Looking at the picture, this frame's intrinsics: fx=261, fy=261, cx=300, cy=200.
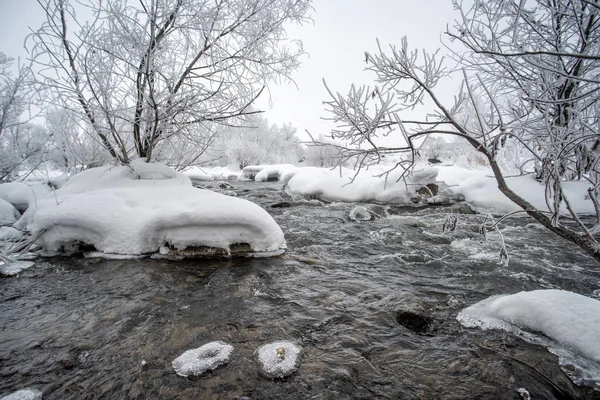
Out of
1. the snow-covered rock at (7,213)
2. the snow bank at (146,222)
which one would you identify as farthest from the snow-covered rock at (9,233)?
the snow-covered rock at (7,213)

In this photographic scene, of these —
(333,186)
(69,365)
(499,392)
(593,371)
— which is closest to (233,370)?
(69,365)

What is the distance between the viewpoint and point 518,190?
645 cm

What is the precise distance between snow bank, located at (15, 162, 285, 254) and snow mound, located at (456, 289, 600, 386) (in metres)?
2.43

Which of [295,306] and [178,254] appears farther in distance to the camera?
[178,254]

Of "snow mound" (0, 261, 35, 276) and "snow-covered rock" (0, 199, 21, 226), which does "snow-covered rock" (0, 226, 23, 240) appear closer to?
"snow mound" (0, 261, 35, 276)

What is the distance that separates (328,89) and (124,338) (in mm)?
2390

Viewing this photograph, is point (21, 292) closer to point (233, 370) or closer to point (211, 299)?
point (211, 299)

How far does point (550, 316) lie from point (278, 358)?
80.2 inches

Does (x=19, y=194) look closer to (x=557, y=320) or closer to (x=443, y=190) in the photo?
(x=557, y=320)

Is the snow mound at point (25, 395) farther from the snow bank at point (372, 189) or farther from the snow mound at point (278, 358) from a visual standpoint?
the snow bank at point (372, 189)

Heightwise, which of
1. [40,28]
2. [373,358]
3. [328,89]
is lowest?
[373,358]

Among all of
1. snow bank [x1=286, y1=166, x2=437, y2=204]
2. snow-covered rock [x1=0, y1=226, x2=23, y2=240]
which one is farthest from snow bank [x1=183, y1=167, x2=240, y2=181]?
snow bank [x1=286, y1=166, x2=437, y2=204]

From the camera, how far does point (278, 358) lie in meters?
1.73

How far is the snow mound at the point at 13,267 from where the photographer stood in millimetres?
2833
